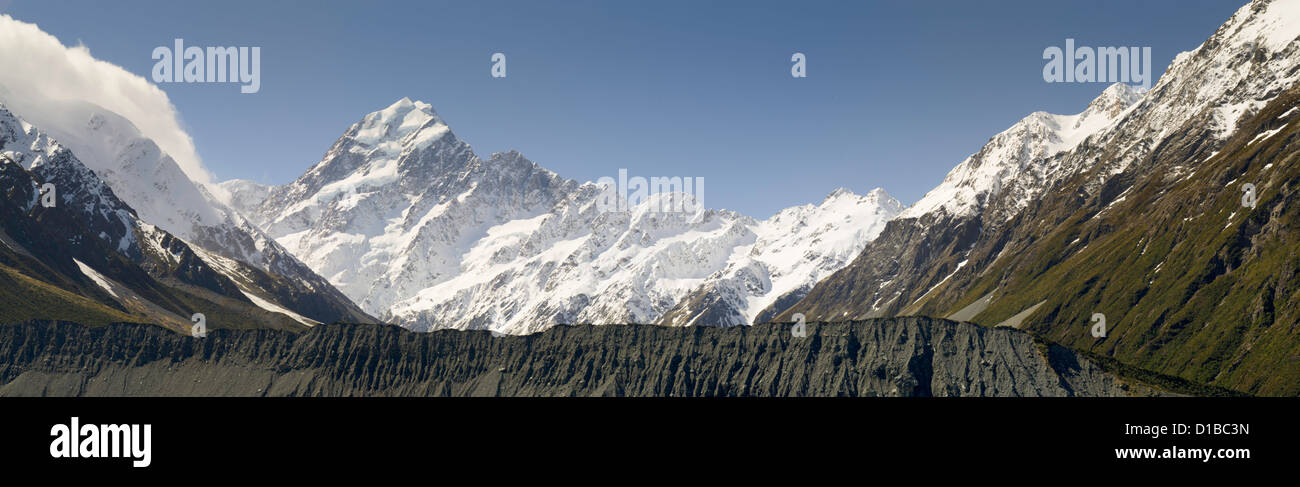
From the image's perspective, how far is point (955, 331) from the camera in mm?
178000

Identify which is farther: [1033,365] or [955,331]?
[955,331]
